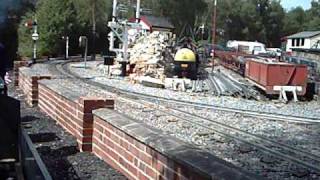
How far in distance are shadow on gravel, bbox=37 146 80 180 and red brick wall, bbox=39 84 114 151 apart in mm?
222

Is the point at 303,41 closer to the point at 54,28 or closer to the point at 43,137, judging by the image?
the point at 54,28

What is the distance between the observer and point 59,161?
7148 mm

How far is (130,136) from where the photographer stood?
19.4 ft

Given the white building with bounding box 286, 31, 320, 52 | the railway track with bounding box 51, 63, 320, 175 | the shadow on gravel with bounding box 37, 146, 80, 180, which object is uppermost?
the white building with bounding box 286, 31, 320, 52

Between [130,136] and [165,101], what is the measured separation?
1193 centimetres

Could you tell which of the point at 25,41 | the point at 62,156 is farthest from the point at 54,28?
the point at 62,156

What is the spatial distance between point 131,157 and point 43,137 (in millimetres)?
3178

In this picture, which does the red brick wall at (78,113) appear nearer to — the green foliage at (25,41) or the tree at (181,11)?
the green foliage at (25,41)

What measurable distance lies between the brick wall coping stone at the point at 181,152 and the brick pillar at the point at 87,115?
572 millimetres

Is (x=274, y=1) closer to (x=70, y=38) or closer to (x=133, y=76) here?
(x=70, y=38)

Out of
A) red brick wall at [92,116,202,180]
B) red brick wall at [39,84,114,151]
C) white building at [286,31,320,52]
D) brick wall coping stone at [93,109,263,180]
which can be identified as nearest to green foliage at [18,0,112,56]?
white building at [286,31,320,52]

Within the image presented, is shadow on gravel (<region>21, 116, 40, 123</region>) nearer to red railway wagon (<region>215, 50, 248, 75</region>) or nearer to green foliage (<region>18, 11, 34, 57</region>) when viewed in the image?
red railway wagon (<region>215, 50, 248, 75</region>)

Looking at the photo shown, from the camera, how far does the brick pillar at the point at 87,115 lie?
24.0 ft

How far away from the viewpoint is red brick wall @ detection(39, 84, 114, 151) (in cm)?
734
